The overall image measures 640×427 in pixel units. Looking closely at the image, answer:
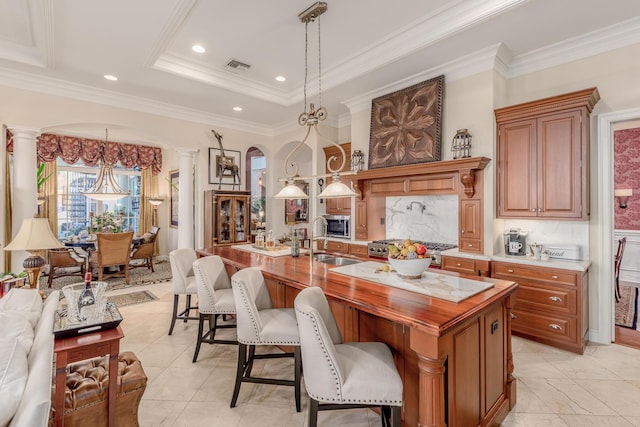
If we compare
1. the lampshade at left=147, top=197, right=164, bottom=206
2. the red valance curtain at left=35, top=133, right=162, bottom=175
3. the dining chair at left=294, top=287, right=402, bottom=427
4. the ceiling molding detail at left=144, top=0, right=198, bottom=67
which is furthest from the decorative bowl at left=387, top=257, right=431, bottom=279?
the red valance curtain at left=35, top=133, right=162, bottom=175

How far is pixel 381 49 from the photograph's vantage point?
12.0ft

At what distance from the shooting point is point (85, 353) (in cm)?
155

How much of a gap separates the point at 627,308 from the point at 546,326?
2.24 m

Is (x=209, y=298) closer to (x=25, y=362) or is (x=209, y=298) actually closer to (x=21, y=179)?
(x=25, y=362)

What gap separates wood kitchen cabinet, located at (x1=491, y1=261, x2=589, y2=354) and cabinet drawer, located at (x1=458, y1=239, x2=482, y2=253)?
0.25m

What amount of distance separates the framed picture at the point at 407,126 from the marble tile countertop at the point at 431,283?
203 centimetres

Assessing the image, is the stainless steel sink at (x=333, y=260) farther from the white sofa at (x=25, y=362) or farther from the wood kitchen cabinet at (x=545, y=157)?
the white sofa at (x=25, y=362)

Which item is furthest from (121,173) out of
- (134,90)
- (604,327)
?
(604,327)

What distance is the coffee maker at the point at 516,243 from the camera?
3537mm

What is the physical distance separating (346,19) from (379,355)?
9.98ft

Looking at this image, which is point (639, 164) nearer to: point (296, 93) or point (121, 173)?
point (296, 93)

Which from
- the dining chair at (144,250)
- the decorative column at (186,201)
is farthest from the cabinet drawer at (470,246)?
the dining chair at (144,250)

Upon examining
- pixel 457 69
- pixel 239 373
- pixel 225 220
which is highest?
pixel 457 69

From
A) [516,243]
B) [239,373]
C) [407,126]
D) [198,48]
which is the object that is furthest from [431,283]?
[198,48]
